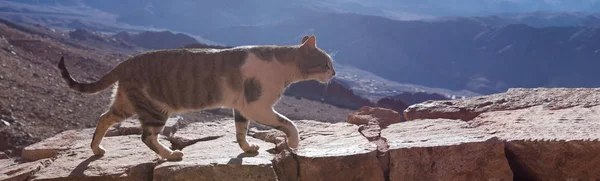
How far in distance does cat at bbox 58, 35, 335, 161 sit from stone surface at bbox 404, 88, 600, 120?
139 centimetres

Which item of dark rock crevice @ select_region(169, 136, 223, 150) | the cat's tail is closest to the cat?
the cat's tail

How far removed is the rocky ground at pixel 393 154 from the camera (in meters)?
2.91

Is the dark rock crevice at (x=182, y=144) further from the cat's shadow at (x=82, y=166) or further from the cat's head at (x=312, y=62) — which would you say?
the cat's head at (x=312, y=62)

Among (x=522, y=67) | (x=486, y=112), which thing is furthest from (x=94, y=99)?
(x=522, y=67)

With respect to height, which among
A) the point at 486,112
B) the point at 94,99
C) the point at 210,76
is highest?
the point at 210,76

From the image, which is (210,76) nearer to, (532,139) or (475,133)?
(475,133)

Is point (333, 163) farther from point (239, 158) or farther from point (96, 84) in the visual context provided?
point (96, 84)

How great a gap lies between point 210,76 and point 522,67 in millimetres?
12039

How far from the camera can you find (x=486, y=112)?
397 centimetres

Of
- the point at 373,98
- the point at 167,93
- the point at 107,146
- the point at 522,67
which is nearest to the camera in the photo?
the point at 167,93

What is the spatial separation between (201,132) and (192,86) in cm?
96

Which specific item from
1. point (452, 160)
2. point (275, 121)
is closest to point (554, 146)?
point (452, 160)

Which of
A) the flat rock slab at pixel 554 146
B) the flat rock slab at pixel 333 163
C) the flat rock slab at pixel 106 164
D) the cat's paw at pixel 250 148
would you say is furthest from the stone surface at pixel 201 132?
the flat rock slab at pixel 554 146

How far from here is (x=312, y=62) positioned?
352 cm
